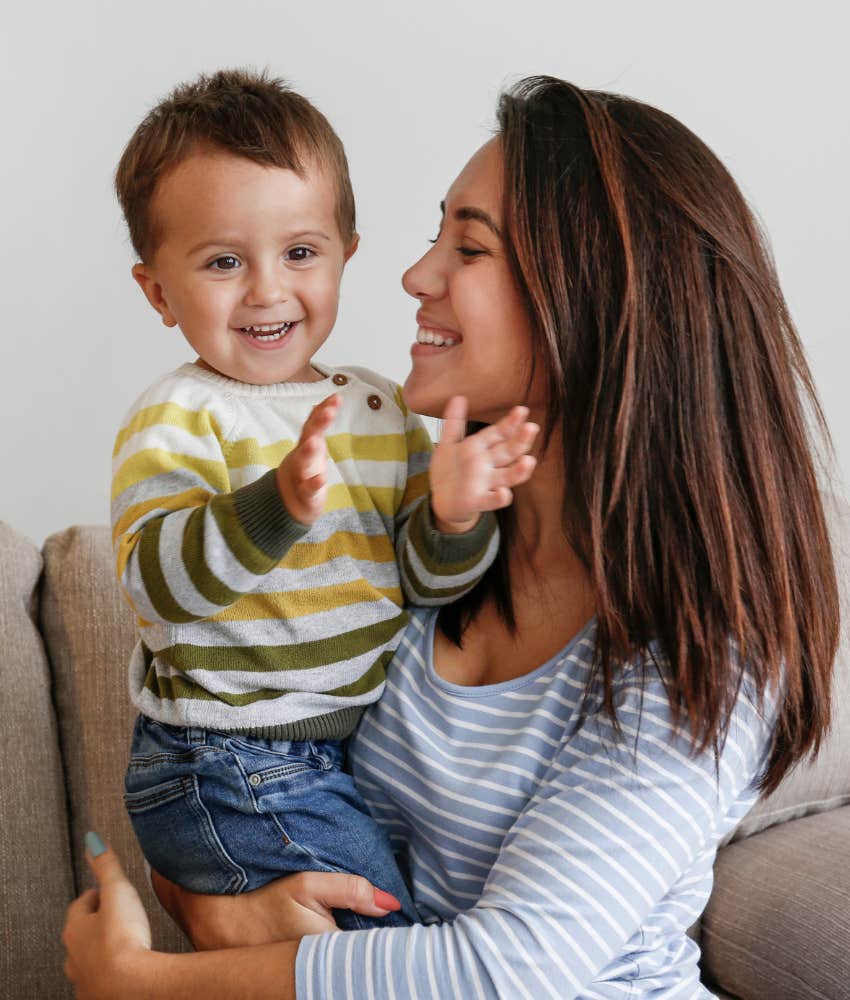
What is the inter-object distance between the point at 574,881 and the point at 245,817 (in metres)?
0.35

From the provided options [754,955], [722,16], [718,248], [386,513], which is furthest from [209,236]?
[722,16]

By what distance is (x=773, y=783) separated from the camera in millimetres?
1354

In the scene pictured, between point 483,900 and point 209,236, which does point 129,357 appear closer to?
point 209,236

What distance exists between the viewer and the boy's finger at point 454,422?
48.7 inches

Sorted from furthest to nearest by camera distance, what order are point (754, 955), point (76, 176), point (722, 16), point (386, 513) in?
point (722, 16) → point (76, 176) → point (754, 955) → point (386, 513)

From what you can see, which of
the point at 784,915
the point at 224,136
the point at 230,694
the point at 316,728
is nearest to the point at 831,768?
the point at 784,915

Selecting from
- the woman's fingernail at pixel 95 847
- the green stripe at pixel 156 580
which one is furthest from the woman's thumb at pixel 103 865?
the green stripe at pixel 156 580

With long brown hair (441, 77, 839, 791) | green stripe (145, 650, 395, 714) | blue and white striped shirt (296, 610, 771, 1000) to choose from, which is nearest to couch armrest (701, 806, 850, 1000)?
blue and white striped shirt (296, 610, 771, 1000)

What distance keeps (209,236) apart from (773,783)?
845 mm

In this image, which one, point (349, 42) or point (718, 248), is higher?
point (349, 42)

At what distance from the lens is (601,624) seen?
1270 mm

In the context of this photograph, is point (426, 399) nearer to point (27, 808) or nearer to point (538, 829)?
point (538, 829)

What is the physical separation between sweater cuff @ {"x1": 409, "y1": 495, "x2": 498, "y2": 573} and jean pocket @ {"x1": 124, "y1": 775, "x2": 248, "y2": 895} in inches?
13.6

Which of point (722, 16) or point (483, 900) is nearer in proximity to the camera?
point (483, 900)
